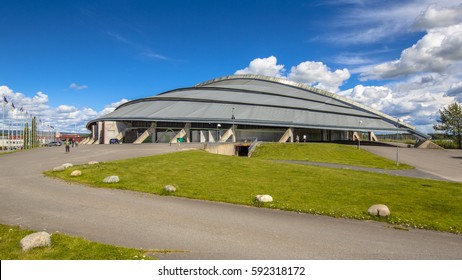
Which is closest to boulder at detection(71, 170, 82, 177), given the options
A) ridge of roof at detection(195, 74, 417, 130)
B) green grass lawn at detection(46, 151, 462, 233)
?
green grass lawn at detection(46, 151, 462, 233)

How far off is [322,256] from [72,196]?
12.3 m

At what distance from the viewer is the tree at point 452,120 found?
72825mm

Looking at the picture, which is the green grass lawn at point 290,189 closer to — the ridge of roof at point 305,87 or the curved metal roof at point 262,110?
the curved metal roof at point 262,110

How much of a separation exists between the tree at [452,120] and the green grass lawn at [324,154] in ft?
144

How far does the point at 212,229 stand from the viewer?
33.5 feet

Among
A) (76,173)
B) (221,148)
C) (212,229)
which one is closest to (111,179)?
(76,173)

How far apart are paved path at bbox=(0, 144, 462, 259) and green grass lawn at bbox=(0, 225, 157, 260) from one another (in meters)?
0.56

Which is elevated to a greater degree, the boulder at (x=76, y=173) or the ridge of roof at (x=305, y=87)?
the ridge of roof at (x=305, y=87)

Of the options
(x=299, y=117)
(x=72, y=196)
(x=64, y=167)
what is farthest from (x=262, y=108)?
(x=72, y=196)

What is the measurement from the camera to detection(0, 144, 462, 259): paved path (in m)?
8.49

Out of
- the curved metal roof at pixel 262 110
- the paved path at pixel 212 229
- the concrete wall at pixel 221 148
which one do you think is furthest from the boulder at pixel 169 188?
the curved metal roof at pixel 262 110

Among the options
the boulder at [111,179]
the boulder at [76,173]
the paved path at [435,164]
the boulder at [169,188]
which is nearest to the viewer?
the boulder at [169,188]

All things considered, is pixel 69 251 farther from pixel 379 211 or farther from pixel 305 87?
pixel 305 87
